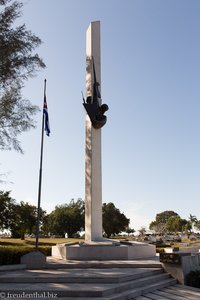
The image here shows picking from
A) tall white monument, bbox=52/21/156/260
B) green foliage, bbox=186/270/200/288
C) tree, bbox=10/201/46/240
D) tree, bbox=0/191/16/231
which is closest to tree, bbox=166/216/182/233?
tree, bbox=10/201/46/240

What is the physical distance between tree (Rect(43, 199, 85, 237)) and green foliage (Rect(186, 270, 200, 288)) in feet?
192

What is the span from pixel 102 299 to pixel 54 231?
66449 mm

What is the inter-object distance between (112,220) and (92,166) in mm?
46847

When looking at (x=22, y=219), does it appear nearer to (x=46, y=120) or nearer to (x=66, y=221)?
(x=66, y=221)

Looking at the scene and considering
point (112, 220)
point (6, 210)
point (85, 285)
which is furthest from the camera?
point (112, 220)

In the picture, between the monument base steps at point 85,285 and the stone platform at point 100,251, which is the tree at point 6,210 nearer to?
the stone platform at point 100,251

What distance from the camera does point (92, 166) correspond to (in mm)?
19438

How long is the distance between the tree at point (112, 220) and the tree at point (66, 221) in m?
8.02

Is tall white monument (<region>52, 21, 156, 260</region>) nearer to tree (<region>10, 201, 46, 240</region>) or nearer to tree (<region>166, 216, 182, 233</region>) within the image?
tree (<region>10, 201, 46, 240</region>)

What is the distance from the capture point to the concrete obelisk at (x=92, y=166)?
61.3 feet

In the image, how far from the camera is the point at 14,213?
1841 inches

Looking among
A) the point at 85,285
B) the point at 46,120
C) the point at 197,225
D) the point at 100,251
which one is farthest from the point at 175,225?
the point at 85,285

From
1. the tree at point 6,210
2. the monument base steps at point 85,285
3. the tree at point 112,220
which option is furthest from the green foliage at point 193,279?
the tree at point 112,220

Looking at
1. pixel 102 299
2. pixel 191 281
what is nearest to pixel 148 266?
pixel 191 281
